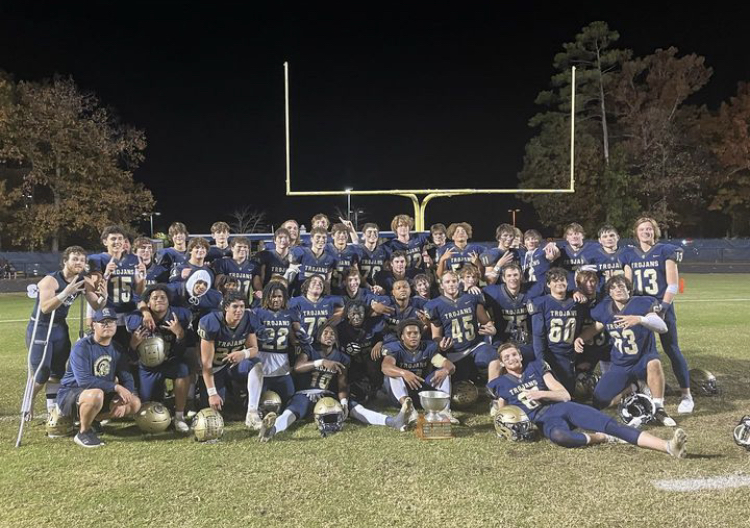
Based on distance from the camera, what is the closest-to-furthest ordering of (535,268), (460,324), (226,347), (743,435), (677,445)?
(677,445) < (743,435) < (226,347) < (460,324) < (535,268)

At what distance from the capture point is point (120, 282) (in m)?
5.57

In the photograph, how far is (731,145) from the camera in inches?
1415

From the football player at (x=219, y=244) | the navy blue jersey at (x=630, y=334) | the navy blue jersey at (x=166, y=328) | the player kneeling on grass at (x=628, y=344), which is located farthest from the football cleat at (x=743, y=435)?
the football player at (x=219, y=244)

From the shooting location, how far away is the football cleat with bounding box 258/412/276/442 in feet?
14.8

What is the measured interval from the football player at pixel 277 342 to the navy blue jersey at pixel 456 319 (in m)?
1.28

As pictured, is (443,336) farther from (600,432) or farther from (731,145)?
(731,145)

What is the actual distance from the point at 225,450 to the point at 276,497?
1002 mm

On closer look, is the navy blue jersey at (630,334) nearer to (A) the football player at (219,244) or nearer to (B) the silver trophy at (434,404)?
(B) the silver trophy at (434,404)

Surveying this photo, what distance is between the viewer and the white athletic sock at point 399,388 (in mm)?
5211

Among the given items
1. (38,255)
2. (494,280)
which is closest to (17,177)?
(38,255)

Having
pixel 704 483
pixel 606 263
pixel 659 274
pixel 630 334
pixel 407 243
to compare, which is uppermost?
pixel 407 243

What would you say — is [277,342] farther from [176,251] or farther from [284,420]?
[176,251]

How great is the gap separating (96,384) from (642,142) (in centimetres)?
3854

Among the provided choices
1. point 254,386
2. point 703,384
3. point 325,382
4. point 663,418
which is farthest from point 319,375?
point 703,384
